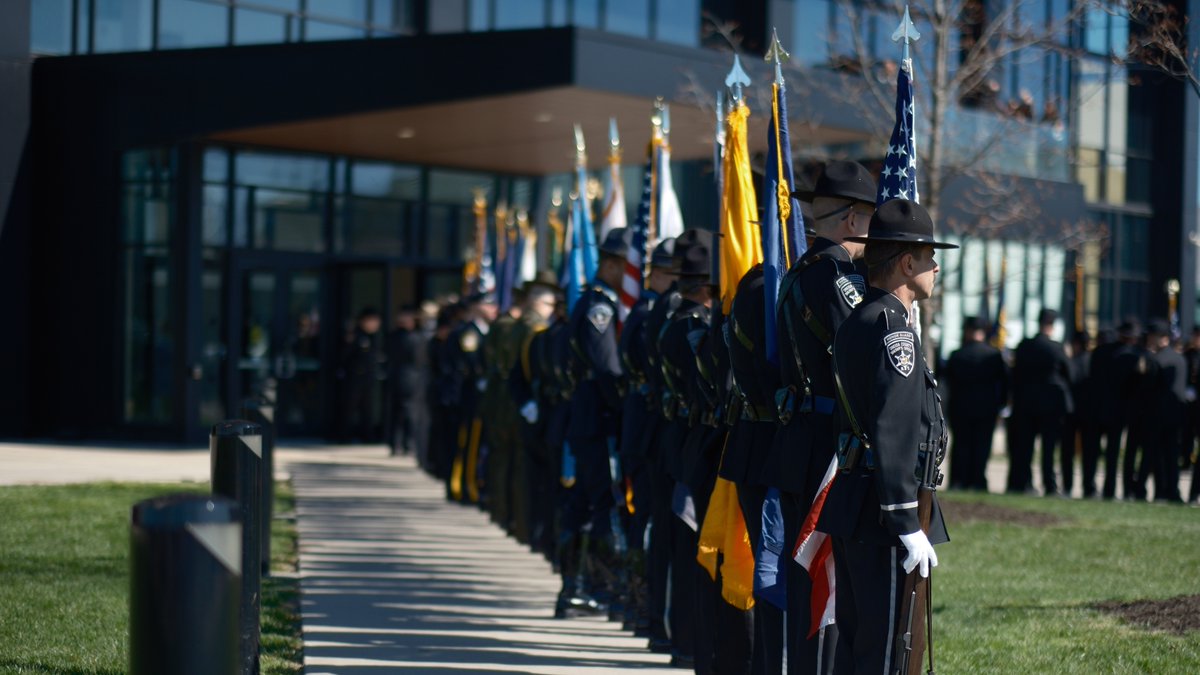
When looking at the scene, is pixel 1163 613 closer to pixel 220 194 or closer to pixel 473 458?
pixel 473 458

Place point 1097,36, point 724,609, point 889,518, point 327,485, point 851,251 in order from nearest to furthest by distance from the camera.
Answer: point 889,518 < point 851,251 < point 724,609 < point 327,485 < point 1097,36

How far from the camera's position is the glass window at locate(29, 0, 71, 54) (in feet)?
75.7

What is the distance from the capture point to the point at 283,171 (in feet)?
74.7

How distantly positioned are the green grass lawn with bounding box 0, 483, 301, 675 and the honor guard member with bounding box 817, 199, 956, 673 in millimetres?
3233

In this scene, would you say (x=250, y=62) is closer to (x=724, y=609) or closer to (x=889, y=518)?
(x=724, y=609)

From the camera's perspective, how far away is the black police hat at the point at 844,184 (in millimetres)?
5859

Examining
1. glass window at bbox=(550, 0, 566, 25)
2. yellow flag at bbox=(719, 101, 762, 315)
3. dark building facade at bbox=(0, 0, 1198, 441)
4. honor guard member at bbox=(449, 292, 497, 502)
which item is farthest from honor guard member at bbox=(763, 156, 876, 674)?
glass window at bbox=(550, 0, 566, 25)

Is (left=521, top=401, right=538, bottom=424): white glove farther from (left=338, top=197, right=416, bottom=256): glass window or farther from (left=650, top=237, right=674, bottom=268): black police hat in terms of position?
(left=338, top=197, right=416, bottom=256): glass window

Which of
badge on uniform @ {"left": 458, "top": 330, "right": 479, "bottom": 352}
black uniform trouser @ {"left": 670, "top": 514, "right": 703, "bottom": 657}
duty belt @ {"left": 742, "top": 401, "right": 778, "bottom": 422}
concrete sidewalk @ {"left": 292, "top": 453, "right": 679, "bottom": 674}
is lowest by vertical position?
concrete sidewalk @ {"left": 292, "top": 453, "right": 679, "bottom": 674}

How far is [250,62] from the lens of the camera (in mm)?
19406

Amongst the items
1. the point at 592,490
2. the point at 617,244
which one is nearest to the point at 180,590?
the point at 592,490

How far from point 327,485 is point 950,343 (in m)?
20.1

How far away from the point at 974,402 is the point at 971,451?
0.60m

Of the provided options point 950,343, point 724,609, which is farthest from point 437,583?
point 950,343
